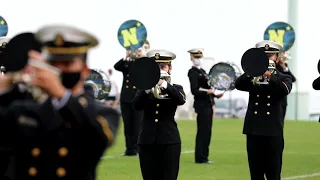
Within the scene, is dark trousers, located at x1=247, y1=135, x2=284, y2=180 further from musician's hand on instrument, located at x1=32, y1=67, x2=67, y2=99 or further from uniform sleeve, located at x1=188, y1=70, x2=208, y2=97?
musician's hand on instrument, located at x1=32, y1=67, x2=67, y2=99

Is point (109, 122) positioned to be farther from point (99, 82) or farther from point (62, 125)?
point (99, 82)

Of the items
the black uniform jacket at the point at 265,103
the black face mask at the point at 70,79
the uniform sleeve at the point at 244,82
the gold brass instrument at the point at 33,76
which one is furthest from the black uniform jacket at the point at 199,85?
the black face mask at the point at 70,79

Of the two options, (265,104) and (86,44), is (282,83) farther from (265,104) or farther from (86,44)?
(86,44)

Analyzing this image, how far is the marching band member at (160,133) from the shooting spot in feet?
28.8

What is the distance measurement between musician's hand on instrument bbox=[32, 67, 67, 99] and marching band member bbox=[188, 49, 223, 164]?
36.1 ft

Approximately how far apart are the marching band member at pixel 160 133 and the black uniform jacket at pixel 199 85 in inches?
227

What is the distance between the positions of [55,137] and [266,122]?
589 cm

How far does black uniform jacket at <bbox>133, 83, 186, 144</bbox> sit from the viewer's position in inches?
347

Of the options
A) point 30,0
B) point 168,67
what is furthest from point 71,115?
point 30,0

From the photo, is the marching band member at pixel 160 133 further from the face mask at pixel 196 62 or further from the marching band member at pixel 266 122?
the face mask at pixel 196 62

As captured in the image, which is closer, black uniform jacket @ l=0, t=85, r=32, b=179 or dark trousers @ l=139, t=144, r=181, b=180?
black uniform jacket @ l=0, t=85, r=32, b=179

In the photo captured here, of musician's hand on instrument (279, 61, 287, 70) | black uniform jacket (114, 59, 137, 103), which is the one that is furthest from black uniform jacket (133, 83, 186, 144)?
black uniform jacket (114, 59, 137, 103)

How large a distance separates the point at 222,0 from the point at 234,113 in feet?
12.7

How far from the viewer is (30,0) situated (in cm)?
2280
